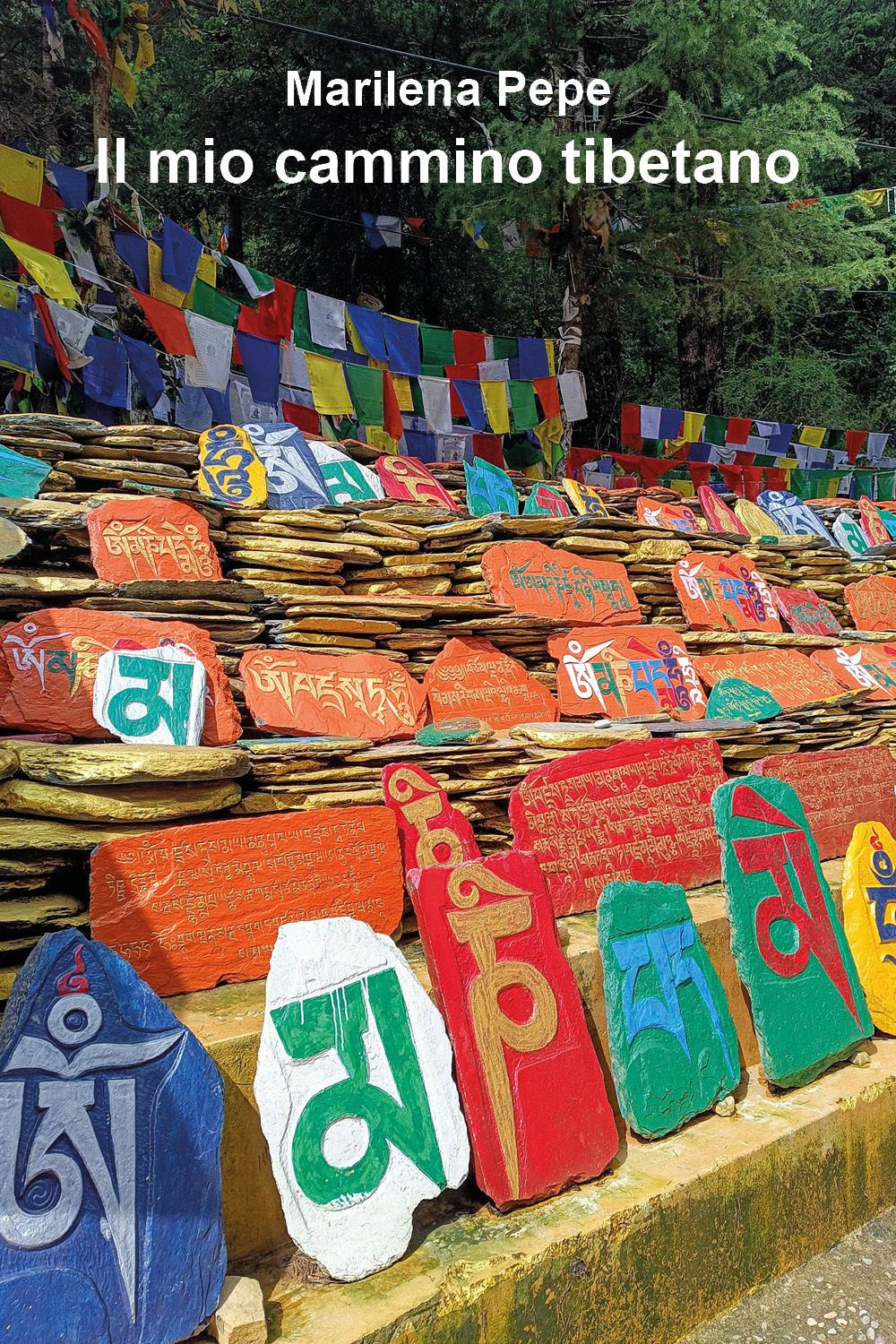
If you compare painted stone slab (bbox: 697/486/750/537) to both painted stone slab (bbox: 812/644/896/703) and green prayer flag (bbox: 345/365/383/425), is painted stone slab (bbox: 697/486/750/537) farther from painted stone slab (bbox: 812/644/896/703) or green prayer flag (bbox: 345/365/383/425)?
green prayer flag (bbox: 345/365/383/425)

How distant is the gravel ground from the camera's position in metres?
2.08

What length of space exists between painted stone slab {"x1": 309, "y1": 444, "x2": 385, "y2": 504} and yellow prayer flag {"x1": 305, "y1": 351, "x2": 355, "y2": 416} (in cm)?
289

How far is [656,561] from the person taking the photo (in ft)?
17.0

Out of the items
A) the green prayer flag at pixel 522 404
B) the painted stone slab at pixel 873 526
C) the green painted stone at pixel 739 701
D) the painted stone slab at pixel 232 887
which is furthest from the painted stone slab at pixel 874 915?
the green prayer flag at pixel 522 404

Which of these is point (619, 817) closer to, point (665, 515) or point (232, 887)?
point (232, 887)

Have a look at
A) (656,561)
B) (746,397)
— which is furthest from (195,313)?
(746,397)

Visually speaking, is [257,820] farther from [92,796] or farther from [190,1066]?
[190,1066]

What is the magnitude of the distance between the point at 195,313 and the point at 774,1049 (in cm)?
713

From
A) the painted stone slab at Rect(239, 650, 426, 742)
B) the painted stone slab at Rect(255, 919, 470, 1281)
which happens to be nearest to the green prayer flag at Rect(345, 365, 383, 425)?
the painted stone slab at Rect(239, 650, 426, 742)

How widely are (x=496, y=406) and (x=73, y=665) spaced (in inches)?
294

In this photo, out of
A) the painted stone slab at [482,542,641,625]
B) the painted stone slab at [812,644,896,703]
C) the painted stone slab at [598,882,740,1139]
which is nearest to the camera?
the painted stone slab at [598,882,740,1139]

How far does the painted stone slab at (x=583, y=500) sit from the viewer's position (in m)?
6.53

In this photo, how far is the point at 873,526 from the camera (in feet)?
27.2

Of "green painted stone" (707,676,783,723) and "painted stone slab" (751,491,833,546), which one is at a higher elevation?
"painted stone slab" (751,491,833,546)
